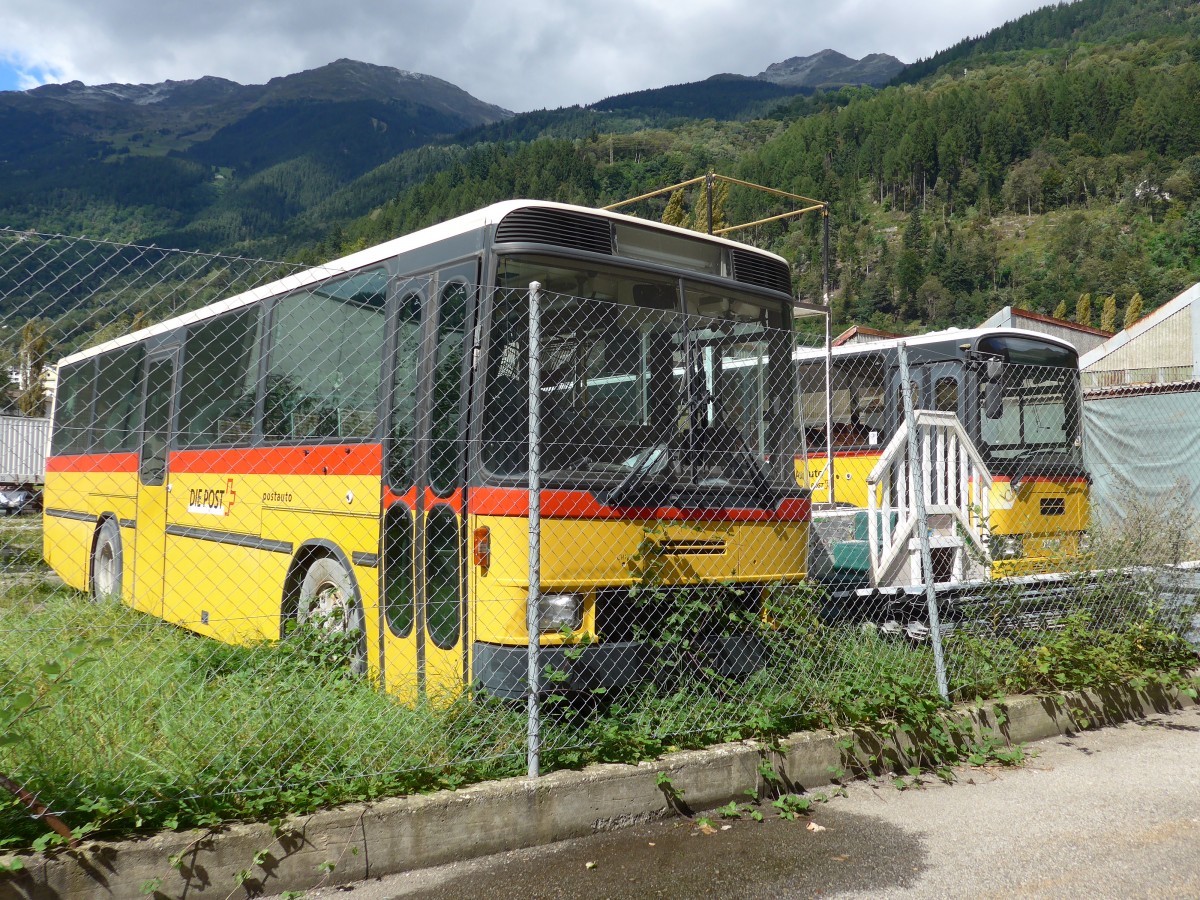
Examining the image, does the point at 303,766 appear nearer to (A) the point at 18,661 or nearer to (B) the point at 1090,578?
(A) the point at 18,661

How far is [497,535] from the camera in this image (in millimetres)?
4988

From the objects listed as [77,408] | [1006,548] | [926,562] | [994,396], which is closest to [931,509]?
[1006,548]

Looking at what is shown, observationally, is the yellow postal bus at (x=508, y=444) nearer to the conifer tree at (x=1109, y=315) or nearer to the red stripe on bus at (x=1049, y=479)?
the red stripe on bus at (x=1049, y=479)

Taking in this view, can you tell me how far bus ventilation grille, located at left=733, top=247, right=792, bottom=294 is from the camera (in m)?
6.35

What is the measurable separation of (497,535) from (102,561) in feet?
23.5

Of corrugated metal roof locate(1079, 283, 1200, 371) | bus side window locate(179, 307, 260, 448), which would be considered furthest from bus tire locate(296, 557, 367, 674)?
corrugated metal roof locate(1079, 283, 1200, 371)

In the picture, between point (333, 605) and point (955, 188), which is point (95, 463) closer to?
point (333, 605)

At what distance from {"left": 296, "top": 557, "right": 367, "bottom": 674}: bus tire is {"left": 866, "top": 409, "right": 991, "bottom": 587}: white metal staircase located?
379 centimetres

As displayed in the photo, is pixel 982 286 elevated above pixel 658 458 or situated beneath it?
elevated above

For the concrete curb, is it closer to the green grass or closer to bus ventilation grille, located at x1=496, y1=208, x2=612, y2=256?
the green grass

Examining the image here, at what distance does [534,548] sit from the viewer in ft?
15.5

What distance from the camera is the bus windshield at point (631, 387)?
5188 mm

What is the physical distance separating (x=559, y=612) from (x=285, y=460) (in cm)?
274

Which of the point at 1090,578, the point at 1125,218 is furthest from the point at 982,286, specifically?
the point at 1090,578
